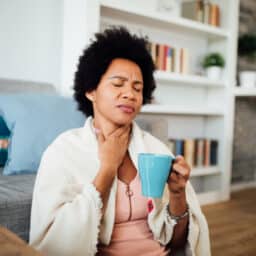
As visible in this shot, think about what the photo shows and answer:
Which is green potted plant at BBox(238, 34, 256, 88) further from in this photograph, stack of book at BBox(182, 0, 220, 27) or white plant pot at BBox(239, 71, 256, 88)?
stack of book at BBox(182, 0, 220, 27)

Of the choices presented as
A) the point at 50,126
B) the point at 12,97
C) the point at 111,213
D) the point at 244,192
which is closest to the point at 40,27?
the point at 12,97

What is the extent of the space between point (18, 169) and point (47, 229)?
81 cm

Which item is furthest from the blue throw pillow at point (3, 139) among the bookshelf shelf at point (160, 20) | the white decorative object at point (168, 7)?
the white decorative object at point (168, 7)

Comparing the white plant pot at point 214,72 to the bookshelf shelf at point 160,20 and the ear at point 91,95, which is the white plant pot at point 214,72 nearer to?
the bookshelf shelf at point 160,20

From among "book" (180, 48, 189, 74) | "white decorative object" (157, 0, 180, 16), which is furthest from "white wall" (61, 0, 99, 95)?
"book" (180, 48, 189, 74)

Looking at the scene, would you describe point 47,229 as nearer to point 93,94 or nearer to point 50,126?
point 93,94

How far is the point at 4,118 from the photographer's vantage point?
69.1 inches

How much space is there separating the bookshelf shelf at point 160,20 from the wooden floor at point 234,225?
1491 millimetres

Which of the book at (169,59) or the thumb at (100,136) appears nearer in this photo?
the thumb at (100,136)

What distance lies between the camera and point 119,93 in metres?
1.08

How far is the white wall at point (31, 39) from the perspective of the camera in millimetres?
2373

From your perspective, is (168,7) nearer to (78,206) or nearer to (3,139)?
(3,139)

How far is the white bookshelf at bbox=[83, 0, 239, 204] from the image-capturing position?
10.1 feet

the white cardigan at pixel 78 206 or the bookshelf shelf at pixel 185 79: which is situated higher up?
the bookshelf shelf at pixel 185 79
